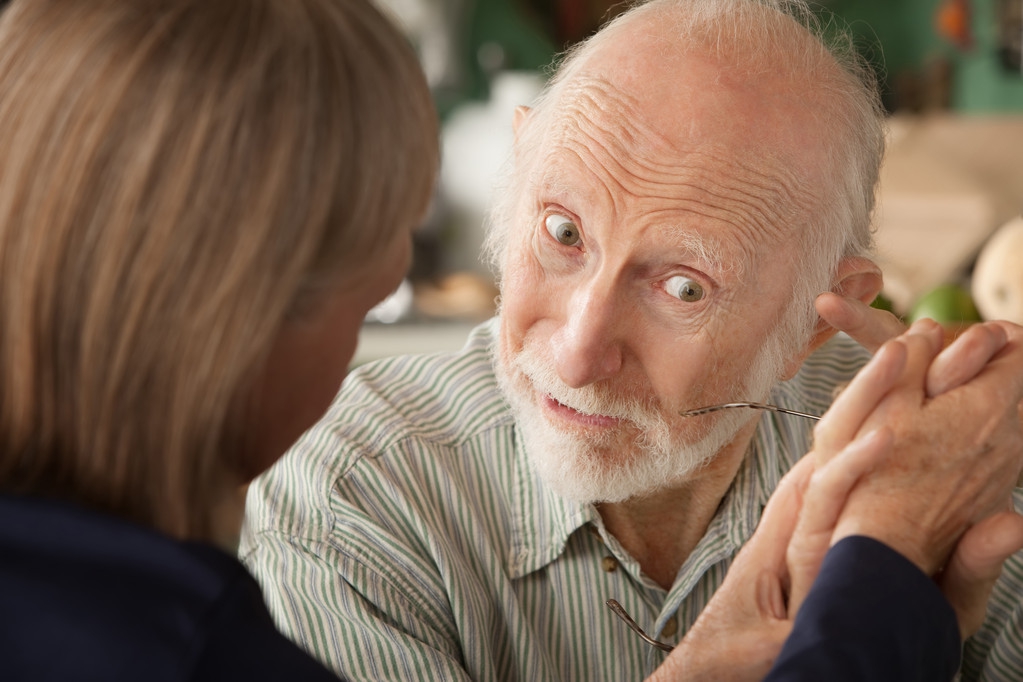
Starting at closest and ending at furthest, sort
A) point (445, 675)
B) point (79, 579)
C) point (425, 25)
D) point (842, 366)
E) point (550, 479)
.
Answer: point (79, 579), point (445, 675), point (550, 479), point (842, 366), point (425, 25)

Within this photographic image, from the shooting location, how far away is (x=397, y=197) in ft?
2.48

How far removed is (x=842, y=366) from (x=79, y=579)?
130cm

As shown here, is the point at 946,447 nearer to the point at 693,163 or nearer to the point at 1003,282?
the point at 693,163

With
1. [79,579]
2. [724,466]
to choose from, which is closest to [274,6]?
[79,579]

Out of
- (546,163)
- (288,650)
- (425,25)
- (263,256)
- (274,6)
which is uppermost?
(274,6)

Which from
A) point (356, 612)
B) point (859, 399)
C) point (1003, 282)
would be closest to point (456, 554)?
point (356, 612)

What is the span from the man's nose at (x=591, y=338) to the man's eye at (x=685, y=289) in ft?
0.22

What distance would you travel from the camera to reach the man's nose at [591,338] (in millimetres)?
Result: 1214

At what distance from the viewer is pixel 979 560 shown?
1.01 metres

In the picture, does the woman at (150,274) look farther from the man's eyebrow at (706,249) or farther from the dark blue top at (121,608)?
the man's eyebrow at (706,249)

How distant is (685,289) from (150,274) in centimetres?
71

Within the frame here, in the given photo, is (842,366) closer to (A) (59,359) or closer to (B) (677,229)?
(B) (677,229)

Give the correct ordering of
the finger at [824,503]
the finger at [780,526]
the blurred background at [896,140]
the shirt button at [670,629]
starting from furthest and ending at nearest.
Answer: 1. the blurred background at [896,140]
2. the shirt button at [670,629]
3. the finger at [780,526]
4. the finger at [824,503]

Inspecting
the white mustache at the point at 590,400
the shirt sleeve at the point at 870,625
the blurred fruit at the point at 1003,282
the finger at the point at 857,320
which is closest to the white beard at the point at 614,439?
the white mustache at the point at 590,400
